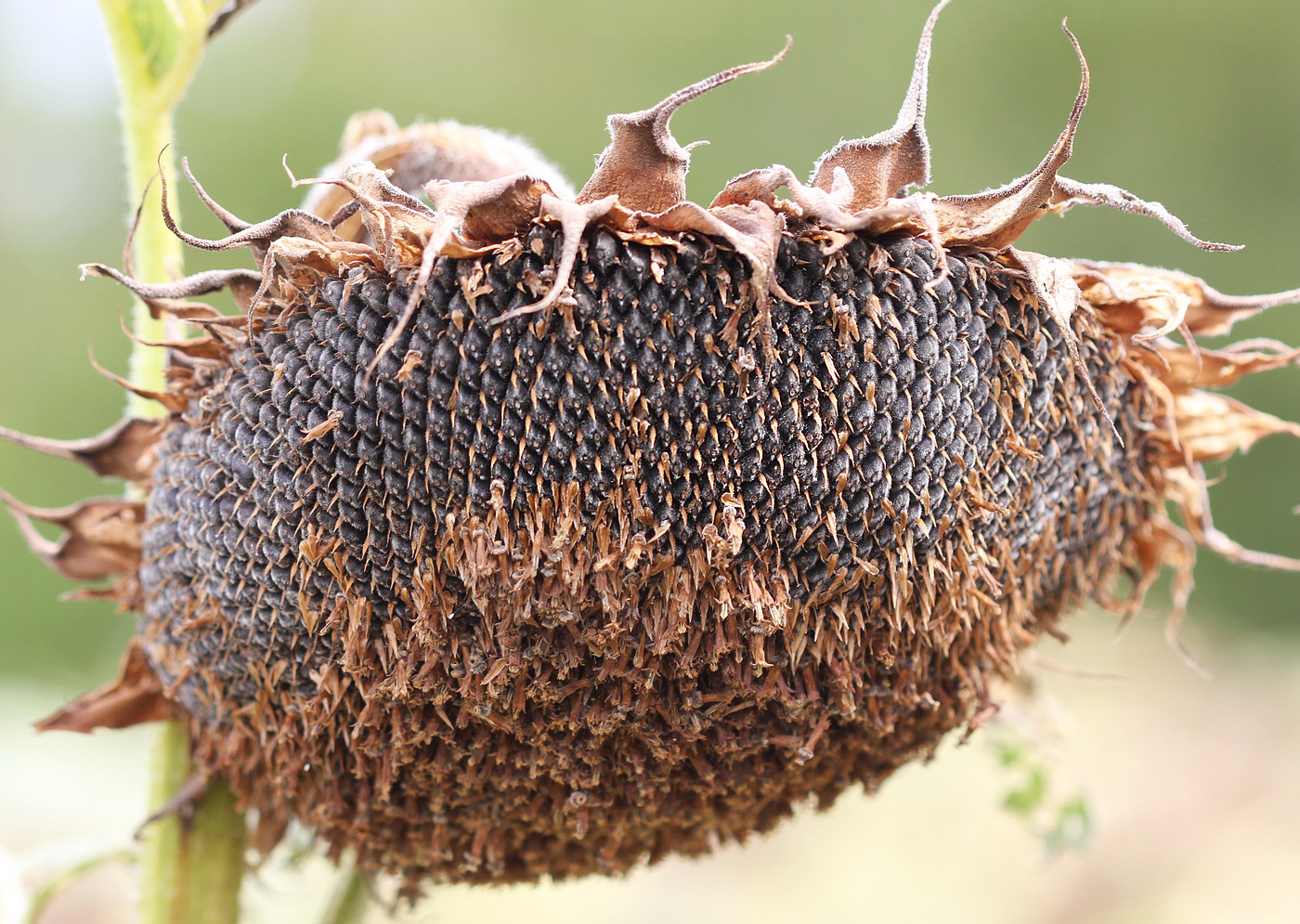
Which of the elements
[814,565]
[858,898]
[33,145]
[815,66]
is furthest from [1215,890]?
[33,145]

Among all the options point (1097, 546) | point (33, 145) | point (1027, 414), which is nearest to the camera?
point (1027, 414)

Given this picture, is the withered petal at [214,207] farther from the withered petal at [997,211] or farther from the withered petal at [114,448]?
the withered petal at [997,211]

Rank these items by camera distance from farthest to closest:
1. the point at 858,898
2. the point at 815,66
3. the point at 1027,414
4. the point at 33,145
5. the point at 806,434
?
the point at 33,145
the point at 815,66
the point at 858,898
the point at 1027,414
the point at 806,434

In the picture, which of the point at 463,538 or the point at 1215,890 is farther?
the point at 1215,890

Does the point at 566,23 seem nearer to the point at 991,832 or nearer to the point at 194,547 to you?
the point at 991,832

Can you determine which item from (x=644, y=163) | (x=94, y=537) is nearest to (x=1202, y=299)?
(x=644, y=163)

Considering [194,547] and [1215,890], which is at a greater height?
[194,547]

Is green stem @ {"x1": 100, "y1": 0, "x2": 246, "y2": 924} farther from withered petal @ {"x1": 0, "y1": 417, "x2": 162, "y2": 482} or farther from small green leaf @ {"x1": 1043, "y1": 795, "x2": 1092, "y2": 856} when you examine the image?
small green leaf @ {"x1": 1043, "y1": 795, "x2": 1092, "y2": 856}

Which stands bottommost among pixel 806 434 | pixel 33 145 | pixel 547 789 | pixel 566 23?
pixel 547 789

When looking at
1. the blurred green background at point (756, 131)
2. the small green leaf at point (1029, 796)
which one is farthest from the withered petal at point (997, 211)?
the blurred green background at point (756, 131)
